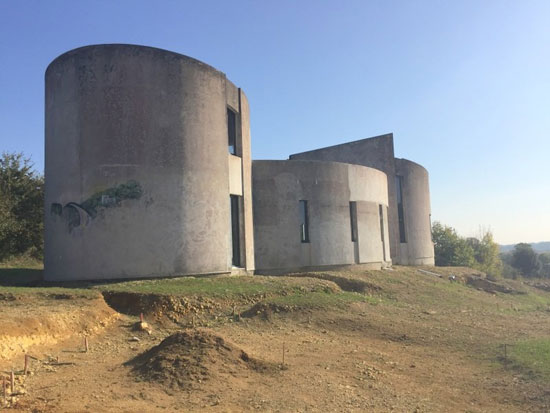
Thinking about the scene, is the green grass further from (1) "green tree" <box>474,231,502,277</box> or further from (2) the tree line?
(1) "green tree" <box>474,231,502,277</box>

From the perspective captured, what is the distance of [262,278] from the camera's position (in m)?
16.5

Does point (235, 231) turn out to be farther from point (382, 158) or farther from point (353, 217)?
A: point (382, 158)

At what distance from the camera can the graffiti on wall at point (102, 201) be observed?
14672 millimetres

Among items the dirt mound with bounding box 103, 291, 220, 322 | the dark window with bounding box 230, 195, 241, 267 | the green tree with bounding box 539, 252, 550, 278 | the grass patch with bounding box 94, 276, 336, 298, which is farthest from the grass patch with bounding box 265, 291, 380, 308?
the green tree with bounding box 539, 252, 550, 278

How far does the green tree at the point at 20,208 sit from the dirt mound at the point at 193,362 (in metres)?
16.3

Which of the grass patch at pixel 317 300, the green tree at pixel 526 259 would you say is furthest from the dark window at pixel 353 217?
the green tree at pixel 526 259

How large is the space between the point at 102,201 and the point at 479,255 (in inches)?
2128

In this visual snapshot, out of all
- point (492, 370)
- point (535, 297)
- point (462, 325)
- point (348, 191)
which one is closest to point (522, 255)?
point (535, 297)

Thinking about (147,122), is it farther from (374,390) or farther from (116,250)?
(374,390)

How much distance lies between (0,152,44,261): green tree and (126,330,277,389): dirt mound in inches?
640

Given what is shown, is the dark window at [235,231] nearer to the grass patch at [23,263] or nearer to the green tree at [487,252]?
the grass patch at [23,263]

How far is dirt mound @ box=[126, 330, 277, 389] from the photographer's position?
780 centimetres

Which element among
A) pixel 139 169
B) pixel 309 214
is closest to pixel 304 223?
pixel 309 214

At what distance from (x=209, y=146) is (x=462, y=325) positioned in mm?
9998
